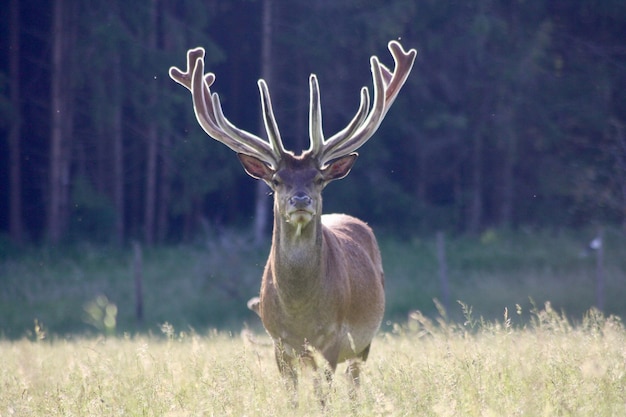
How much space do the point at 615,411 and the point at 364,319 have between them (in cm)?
265

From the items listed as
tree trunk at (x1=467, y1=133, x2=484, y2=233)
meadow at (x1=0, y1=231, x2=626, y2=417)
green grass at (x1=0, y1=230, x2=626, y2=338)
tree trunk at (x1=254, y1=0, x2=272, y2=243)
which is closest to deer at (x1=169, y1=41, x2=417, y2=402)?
meadow at (x1=0, y1=231, x2=626, y2=417)

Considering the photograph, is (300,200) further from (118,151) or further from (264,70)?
(118,151)

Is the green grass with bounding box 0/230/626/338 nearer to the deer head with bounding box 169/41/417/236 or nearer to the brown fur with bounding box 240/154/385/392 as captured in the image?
the deer head with bounding box 169/41/417/236

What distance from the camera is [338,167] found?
267 inches

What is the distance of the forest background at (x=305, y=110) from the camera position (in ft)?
76.6

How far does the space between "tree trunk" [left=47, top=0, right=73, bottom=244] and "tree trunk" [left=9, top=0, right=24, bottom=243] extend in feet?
3.08

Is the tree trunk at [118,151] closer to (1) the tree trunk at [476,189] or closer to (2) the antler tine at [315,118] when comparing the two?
(1) the tree trunk at [476,189]

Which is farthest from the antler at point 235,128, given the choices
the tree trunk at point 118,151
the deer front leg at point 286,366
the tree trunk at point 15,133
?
the tree trunk at point 15,133

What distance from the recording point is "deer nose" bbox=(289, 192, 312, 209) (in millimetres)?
6074

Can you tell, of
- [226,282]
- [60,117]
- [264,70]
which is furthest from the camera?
[264,70]

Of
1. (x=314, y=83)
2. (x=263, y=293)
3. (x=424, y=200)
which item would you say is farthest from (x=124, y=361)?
(x=424, y=200)

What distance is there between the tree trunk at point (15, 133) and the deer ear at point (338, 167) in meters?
17.7

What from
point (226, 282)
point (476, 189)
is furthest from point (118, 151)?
point (476, 189)

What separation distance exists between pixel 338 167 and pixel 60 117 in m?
17.8
